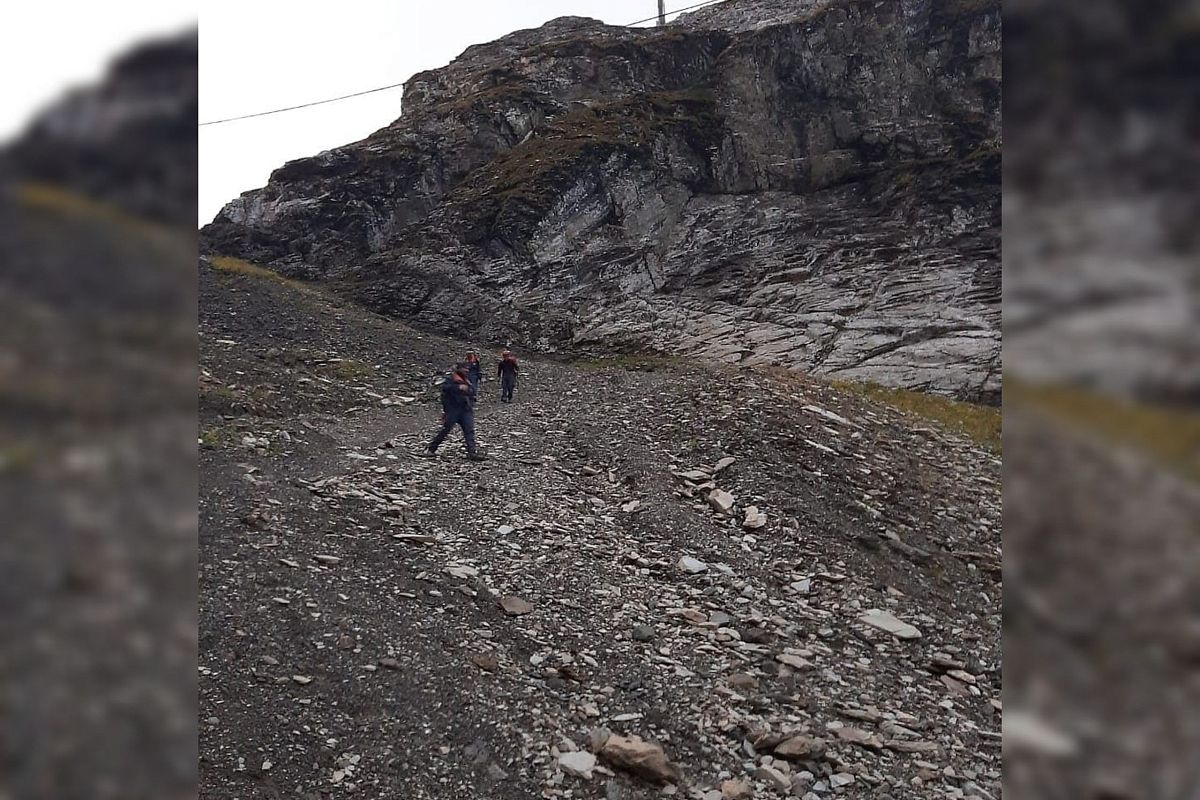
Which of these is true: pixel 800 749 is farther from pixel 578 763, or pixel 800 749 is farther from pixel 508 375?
pixel 508 375

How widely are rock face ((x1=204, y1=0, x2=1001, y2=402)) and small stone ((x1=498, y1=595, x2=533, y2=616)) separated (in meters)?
18.2

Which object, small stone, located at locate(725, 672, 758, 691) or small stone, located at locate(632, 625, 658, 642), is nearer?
small stone, located at locate(725, 672, 758, 691)

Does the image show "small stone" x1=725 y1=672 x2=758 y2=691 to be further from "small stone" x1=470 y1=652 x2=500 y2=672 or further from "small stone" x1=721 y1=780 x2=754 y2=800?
"small stone" x1=470 y1=652 x2=500 y2=672

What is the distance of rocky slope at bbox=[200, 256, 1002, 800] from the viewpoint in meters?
5.09

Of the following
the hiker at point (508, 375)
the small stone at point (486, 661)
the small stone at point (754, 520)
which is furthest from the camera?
the hiker at point (508, 375)

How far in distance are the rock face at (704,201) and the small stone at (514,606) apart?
59.8ft

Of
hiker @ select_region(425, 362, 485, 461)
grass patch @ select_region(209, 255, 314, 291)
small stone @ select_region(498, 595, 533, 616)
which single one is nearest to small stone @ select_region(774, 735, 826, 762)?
small stone @ select_region(498, 595, 533, 616)

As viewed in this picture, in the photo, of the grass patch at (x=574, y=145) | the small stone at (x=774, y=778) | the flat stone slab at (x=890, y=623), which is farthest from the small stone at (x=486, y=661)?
the grass patch at (x=574, y=145)

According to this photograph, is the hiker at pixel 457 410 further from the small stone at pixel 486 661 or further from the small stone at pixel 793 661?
the small stone at pixel 793 661

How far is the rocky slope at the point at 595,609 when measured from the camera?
5094mm
